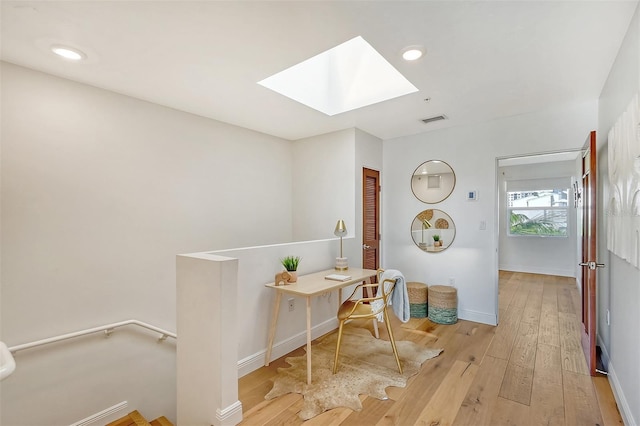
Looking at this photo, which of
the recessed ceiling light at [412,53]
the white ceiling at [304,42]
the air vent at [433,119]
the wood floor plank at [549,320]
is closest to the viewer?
the white ceiling at [304,42]

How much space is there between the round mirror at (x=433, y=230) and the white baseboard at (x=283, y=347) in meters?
1.73

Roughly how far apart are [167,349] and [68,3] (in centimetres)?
303

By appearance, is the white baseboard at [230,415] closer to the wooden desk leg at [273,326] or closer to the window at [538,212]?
the wooden desk leg at [273,326]

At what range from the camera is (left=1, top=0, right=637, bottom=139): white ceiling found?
67.7 inches

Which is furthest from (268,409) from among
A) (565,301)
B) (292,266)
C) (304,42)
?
(565,301)

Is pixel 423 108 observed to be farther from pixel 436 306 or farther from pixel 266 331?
pixel 266 331

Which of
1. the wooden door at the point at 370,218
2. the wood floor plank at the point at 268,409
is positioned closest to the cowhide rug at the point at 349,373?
the wood floor plank at the point at 268,409

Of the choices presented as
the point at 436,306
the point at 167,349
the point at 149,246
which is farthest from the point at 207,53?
the point at 436,306

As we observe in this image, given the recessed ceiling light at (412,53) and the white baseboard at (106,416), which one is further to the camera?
the white baseboard at (106,416)

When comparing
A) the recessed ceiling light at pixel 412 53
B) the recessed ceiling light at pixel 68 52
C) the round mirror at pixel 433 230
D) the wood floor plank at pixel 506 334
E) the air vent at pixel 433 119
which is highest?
the air vent at pixel 433 119

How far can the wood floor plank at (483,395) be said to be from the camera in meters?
2.01

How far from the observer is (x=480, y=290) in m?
3.82

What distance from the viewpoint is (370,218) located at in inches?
171

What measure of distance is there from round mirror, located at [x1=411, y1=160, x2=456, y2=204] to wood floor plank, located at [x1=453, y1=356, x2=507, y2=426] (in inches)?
84.7
